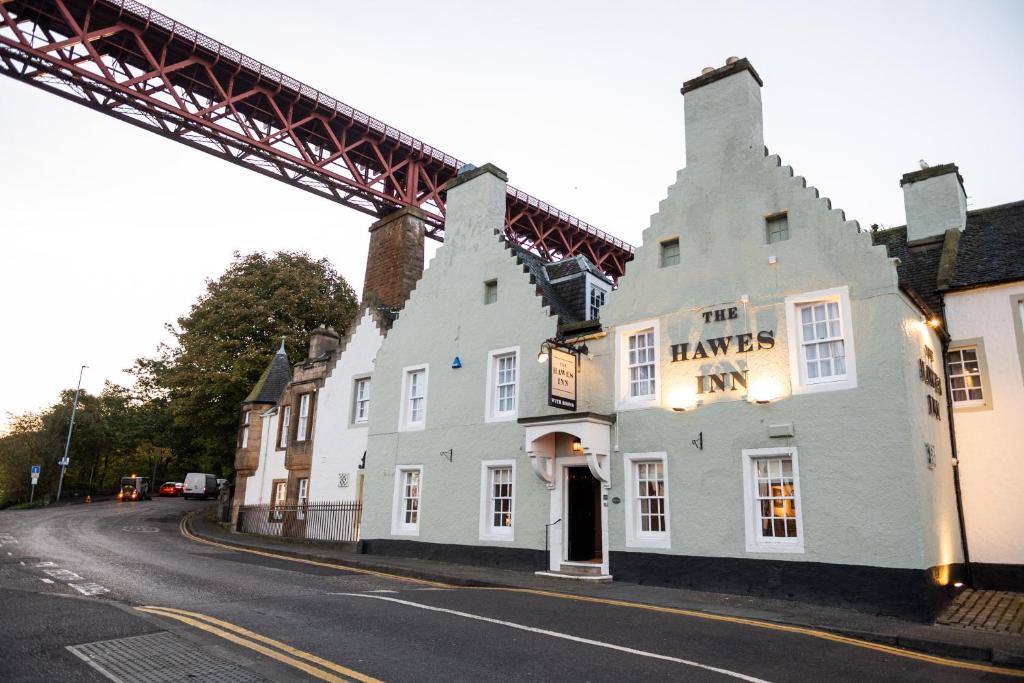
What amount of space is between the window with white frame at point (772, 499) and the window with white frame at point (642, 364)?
2842 mm

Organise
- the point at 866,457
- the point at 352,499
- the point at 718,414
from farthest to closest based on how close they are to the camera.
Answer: the point at 352,499 < the point at 718,414 < the point at 866,457

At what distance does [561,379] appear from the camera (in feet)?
50.0

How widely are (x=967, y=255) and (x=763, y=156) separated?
601cm

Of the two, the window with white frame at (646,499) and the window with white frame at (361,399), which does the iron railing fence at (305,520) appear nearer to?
the window with white frame at (361,399)

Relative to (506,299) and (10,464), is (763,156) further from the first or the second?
(10,464)

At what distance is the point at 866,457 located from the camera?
11.8m

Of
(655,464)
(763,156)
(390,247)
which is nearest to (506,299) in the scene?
(655,464)

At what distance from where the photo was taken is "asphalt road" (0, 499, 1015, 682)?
670 centimetres

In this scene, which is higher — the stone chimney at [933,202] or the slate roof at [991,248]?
the stone chimney at [933,202]

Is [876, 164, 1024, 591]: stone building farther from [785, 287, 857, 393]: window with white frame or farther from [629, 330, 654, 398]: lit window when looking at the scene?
[629, 330, 654, 398]: lit window

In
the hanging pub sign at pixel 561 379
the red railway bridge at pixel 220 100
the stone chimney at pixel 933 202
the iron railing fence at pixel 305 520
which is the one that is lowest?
the iron railing fence at pixel 305 520

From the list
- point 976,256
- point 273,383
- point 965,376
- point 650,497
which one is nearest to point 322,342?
point 273,383

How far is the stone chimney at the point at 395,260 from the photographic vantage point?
2517 centimetres

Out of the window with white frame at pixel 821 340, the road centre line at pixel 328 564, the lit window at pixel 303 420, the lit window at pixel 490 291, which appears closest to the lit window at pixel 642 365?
the window with white frame at pixel 821 340
